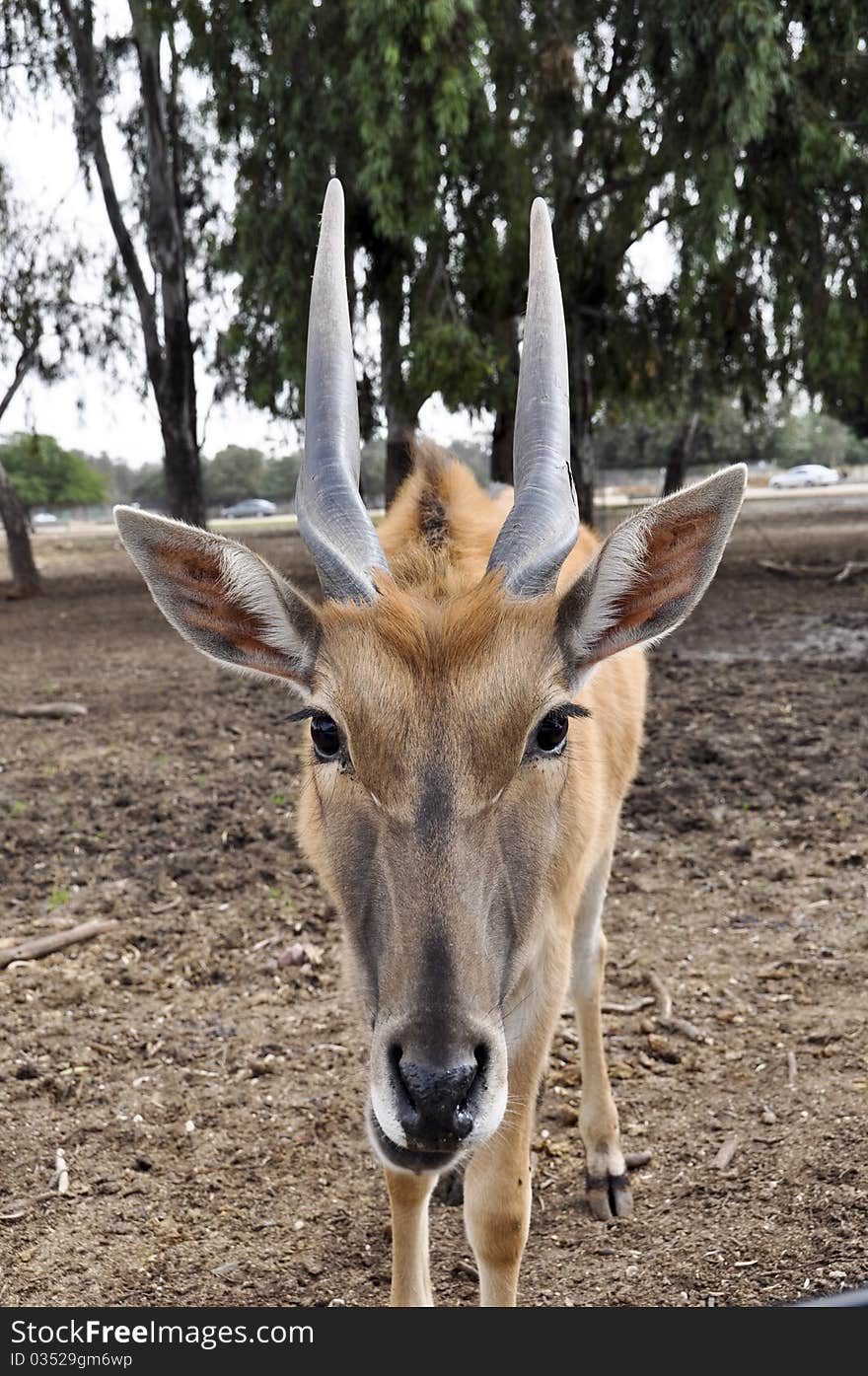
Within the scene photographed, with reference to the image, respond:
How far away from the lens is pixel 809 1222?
379 centimetres

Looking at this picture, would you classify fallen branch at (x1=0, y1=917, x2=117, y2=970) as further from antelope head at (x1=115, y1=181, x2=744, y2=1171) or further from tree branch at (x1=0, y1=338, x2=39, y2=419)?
tree branch at (x1=0, y1=338, x2=39, y2=419)

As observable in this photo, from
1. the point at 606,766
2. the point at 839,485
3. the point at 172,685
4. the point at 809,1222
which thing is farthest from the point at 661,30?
the point at 839,485

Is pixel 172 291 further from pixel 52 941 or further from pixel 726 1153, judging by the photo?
pixel 726 1153

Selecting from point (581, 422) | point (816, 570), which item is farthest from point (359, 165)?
point (816, 570)

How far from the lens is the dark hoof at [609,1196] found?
4.11m

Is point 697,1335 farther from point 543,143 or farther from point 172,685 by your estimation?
point 543,143

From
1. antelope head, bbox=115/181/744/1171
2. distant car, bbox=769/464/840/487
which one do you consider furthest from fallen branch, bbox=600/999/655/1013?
distant car, bbox=769/464/840/487

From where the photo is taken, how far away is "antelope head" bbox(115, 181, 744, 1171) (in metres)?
2.44

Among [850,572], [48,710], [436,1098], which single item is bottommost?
[48,710]

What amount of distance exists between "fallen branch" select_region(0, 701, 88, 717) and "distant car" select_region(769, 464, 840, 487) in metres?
33.1

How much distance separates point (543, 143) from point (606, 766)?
1372 cm

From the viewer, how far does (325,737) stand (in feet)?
9.60

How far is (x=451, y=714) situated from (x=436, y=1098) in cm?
85

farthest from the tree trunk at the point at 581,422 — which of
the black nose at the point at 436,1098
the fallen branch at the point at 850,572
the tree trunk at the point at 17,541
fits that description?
the black nose at the point at 436,1098
